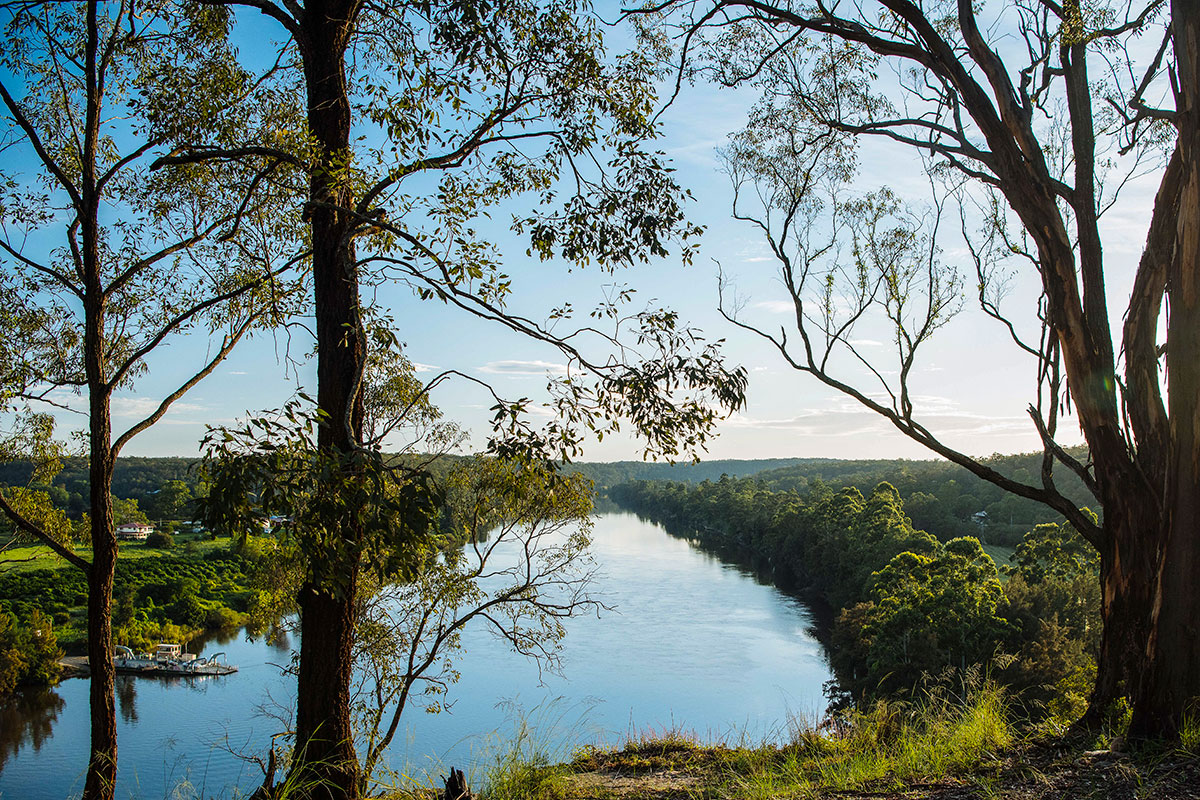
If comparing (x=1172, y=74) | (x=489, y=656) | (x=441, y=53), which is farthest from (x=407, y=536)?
(x=489, y=656)

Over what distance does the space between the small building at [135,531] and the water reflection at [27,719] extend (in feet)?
47.3

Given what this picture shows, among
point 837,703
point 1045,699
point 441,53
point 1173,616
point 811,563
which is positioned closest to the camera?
point 1173,616

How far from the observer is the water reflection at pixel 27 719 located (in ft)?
60.9

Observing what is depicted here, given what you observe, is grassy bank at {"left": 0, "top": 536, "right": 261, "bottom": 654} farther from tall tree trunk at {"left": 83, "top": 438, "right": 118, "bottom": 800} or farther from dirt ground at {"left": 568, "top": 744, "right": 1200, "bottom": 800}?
dirt ground at {"left": 568, "top": 744, "right": 1200, "bottom": 800}

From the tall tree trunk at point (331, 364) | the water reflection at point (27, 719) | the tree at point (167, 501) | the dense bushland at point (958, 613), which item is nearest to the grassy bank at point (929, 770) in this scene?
the tall tree trunk at point (331, 364)

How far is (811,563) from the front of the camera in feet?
97.8

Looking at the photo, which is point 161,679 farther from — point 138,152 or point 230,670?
point 138,152

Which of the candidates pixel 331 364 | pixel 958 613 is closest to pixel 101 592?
pixel 331 364

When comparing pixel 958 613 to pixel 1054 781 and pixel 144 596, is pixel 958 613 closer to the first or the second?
pixel 1054 781

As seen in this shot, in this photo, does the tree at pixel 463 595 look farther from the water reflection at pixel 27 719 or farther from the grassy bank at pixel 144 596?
the grassy bank at pixel 144 596


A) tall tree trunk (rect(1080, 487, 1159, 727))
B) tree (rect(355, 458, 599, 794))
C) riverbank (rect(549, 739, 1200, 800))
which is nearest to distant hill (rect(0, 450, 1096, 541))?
tree (rect(355, 458, 599, 794))

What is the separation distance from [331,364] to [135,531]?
39471 mm

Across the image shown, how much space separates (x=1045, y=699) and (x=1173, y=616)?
11455mm

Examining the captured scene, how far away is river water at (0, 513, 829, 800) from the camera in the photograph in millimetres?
15438
